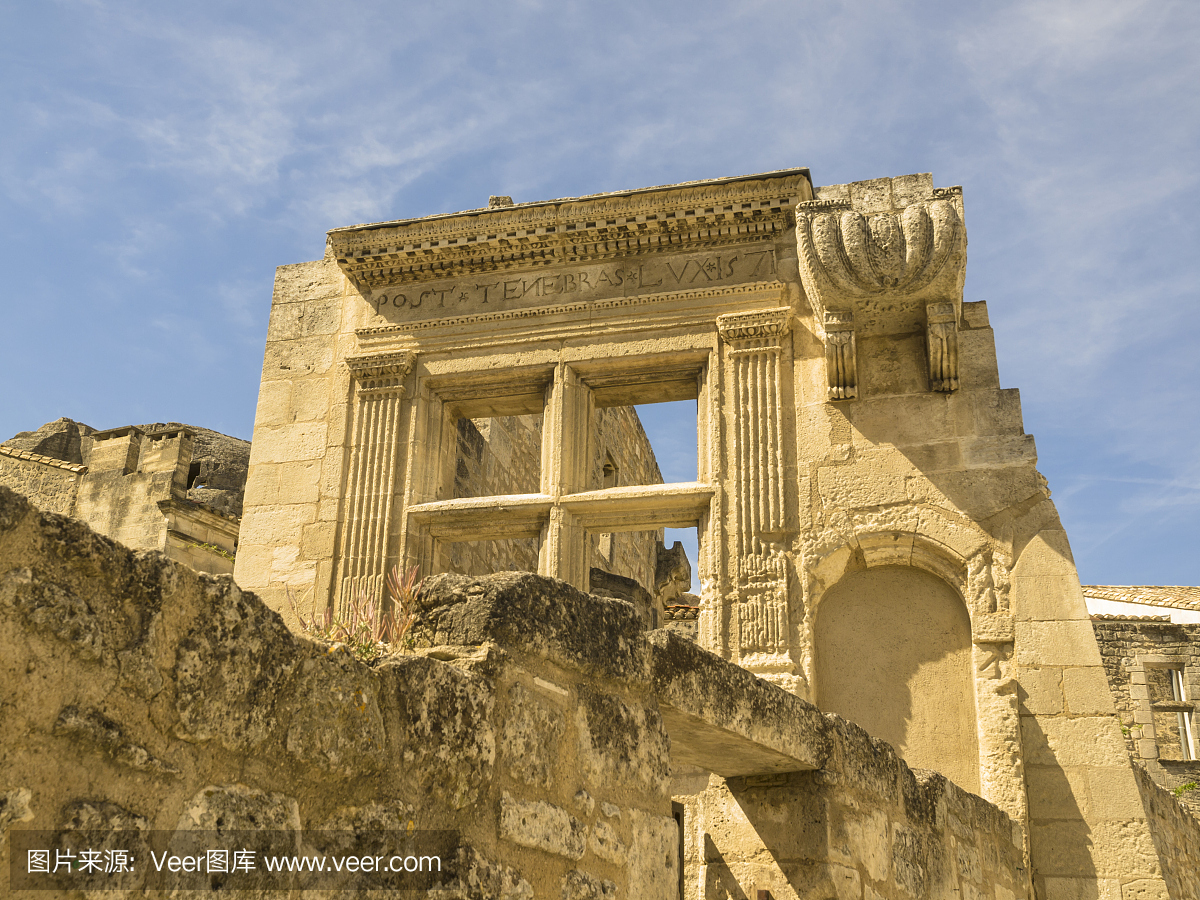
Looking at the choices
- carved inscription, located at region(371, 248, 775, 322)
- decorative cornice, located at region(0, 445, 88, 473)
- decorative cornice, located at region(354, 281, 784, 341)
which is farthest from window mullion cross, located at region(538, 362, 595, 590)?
decorative cornice, located at region(0, 445, 88, 473)

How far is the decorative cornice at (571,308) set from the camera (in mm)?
7539

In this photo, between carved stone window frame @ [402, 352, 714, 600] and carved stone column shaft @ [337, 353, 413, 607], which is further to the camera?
carved stone column shaft @ [337, 353, 413, 607]

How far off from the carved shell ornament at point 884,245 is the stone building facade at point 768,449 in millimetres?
17

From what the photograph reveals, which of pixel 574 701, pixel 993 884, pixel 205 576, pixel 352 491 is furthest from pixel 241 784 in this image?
pixel 352 491

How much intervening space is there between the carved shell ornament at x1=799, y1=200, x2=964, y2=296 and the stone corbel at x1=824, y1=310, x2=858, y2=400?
250 mm

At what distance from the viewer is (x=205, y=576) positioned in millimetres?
1976

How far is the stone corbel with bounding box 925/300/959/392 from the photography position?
22.4 ft

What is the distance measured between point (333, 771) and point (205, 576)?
435mm

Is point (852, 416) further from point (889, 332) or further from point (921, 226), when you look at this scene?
point (921, 226)

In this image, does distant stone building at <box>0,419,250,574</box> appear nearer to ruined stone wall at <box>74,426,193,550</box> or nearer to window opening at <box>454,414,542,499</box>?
ruined stone wall at <box>74,426,193,550</box>

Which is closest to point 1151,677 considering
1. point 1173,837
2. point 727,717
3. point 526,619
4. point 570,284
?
point 1173,837

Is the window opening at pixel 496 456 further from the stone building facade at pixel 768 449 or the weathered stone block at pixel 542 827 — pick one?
the weathered stone block at pixel 542 827

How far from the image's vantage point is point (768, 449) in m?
7.07

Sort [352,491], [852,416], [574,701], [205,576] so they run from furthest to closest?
[352,491], [852,416], [574,701], [205,576]
